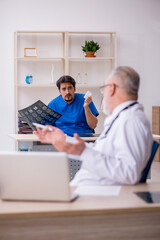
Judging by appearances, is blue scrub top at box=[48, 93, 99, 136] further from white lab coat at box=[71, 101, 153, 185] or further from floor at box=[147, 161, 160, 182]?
white lab coat at box=[71, 101, 153, 185]

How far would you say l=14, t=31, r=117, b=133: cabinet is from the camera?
20.6 ft

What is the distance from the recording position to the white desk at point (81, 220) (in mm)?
1368

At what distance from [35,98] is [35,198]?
196 inches

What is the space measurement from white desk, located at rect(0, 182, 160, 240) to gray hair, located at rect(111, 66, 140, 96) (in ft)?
1.83

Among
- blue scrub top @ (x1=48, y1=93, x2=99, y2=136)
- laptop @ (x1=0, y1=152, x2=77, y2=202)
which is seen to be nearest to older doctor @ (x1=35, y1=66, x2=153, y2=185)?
laptop @ (x1=0, y1=152, x2=77, y2=202)

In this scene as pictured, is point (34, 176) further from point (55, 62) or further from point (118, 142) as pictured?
point (55, 62)

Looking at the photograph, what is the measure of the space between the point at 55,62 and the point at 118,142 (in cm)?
482

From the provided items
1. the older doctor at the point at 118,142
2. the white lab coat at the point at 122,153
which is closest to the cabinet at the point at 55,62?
the older doctor at the point at 118,142

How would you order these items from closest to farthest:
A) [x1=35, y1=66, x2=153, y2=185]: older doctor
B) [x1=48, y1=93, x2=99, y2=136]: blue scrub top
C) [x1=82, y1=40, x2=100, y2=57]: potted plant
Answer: [x1=35, y1=66, x2=153, y2=185]: older doctor, [x1=48, y1=93, x2=99, y2=136]: blue scrub top, [x1=82, y1=40, x2=100, y2=57]: potted plant

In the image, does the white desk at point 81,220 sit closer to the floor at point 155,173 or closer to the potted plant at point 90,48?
the floor at point 155,173

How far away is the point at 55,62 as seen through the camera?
6367 millimetres

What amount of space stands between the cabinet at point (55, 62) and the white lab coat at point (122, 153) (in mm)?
4442

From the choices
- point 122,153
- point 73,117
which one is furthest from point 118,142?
point 73,117
